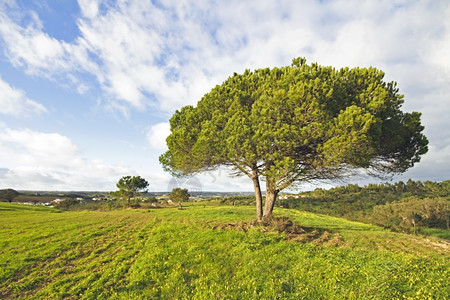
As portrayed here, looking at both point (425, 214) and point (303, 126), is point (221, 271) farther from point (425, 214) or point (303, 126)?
point (425, 214)

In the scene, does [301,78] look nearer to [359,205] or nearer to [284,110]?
[284,110]

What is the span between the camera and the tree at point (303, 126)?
43.2 feet

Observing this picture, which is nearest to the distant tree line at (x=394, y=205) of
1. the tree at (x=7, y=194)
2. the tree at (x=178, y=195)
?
the tree at (x=178, y=195)

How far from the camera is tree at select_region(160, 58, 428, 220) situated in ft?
43.2

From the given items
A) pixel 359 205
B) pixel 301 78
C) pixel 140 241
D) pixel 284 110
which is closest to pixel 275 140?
pixel 284 110

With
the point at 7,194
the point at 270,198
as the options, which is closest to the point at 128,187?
the point at 7,194

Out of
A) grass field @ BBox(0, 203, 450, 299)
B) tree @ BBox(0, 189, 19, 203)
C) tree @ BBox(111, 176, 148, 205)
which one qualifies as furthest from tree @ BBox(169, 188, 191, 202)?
tree @ BBox(0, 189, 19, 203)

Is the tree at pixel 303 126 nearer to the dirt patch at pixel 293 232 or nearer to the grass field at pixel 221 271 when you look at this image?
the dirt patch at pixel 293 232

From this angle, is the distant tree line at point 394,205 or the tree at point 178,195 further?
the tree at point 178,195

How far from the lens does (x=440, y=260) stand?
10555 mm

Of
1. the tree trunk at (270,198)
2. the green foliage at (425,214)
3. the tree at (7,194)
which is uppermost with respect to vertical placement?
the tree at (7,194)

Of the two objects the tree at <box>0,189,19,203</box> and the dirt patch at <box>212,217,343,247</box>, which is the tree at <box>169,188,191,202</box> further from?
the tree at <box>0,189,19,203</box>

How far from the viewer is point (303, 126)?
14.4 meters

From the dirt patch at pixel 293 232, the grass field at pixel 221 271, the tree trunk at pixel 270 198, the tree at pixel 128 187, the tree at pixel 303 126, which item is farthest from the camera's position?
the tree at pixel 128 187
